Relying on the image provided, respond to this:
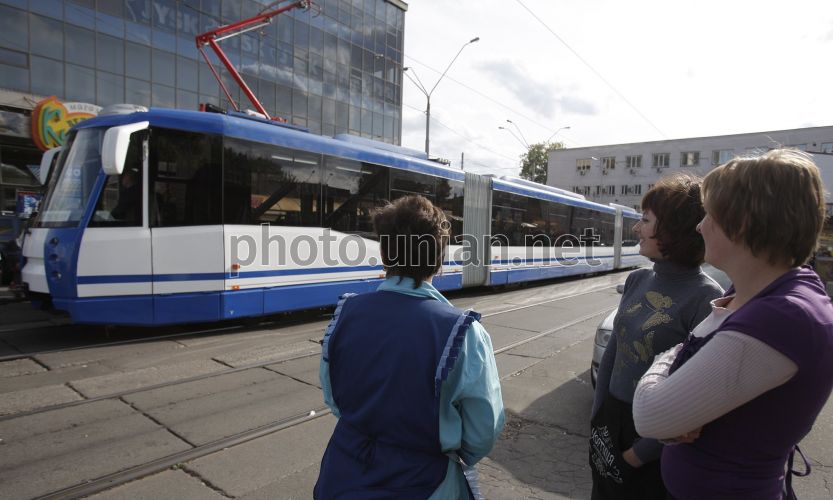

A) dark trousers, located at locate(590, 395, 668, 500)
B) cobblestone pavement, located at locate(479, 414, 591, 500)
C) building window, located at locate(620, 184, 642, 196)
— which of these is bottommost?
cobblestone pavement, located at locate(479, 414, 591, 500)

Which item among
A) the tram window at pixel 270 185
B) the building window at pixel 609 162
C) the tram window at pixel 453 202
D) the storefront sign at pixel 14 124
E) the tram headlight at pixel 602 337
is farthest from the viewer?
the building window at pixel 609 162

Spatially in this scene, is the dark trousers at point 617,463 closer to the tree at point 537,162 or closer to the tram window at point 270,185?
the tram window at point 270,185

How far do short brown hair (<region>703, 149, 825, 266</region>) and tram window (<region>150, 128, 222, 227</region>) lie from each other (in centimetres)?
695

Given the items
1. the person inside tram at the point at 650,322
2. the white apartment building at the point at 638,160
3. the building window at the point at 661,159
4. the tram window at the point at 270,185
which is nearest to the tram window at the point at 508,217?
the tram window at the point at 270,185

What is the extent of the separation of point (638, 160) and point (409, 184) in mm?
60071

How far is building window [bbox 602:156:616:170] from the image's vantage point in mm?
64562

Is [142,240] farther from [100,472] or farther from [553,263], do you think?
[553,263]

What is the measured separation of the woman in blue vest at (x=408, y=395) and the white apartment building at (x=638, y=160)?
5773 cm

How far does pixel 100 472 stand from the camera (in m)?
3.41

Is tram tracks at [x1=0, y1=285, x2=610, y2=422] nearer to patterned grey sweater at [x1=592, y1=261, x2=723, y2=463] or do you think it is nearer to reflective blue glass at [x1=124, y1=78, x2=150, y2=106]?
patterned grey sweater at [x1=592, y1=261, x2=723, y2=463]

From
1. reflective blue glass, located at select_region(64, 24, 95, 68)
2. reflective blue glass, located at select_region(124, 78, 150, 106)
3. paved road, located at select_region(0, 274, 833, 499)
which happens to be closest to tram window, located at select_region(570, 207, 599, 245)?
paved road, located at select_region(0, 274, 833, 499)

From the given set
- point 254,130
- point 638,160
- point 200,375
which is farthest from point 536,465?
point 638,160

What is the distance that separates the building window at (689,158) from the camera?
58062 mm

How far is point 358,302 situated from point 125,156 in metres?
6.22
